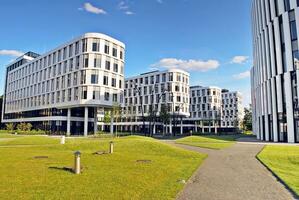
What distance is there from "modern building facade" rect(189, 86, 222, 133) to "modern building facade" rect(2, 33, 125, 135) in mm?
65413

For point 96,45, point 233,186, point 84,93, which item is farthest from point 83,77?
point 233,186

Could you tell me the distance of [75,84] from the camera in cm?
6181

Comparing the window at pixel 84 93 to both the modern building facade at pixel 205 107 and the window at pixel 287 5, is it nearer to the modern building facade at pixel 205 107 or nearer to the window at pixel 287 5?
the window at pixel 287 5

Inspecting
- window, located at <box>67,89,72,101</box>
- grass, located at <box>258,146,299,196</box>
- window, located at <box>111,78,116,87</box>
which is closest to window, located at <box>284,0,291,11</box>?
grass, located at <box>258,146,299,196</box>

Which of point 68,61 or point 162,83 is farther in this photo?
point 162,83

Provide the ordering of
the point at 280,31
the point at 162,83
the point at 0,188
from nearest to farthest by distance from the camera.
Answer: the point at 0,188 < the point at 280,31 < the point at 162,83

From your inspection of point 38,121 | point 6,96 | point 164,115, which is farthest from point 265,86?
point 6,96

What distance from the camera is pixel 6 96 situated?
326ft

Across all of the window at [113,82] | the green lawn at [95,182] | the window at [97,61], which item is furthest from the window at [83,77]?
the green lawn at [95,182]

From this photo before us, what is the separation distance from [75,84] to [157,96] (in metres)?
43.3

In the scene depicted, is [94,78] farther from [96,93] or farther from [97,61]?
[97,61]

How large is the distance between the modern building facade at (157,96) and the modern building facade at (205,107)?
81.8 feet

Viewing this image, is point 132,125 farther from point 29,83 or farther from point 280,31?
point 280,31

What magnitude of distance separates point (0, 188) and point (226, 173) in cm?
1052
